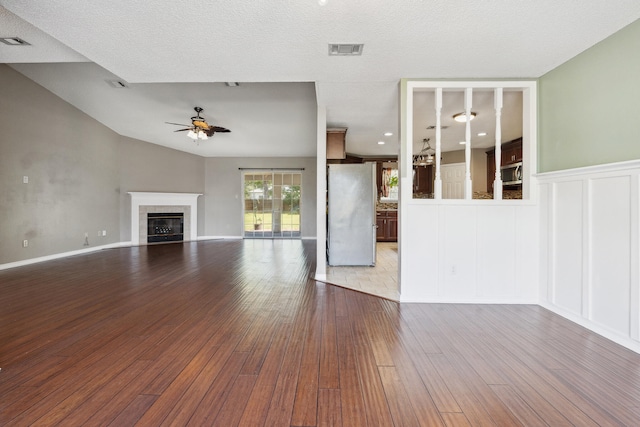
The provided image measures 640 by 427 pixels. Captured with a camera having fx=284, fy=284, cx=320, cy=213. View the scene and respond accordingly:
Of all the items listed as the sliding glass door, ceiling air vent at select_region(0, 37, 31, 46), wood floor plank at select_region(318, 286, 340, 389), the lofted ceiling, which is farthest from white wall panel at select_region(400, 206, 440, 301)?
the sliding glass door

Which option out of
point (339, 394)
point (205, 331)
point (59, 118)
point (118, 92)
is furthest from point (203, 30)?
point (59, 118)

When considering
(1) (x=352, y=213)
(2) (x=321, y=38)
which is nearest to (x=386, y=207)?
(1) (x=352, y=213)

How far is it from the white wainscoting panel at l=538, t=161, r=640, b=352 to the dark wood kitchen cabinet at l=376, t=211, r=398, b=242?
17.6 ft

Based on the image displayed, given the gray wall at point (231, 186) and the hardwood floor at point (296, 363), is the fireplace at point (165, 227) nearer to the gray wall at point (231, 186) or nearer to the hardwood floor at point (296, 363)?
the gray wall at point (231, 186)

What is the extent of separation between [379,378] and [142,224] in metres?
8.20

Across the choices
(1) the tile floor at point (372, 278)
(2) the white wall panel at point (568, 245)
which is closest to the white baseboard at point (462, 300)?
(1) the tile floor at point (372, 278)

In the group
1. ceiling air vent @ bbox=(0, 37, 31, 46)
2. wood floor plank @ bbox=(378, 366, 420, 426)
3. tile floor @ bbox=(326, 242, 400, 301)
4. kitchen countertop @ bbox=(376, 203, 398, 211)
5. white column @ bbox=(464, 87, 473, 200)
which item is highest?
ceiling air vent @ bbox=(0, 37, 31, 46)

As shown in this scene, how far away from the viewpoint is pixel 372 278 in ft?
14.4

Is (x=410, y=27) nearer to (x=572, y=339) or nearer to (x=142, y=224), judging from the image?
(x=572, y=339)

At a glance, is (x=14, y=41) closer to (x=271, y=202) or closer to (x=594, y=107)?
(x=594, y=107)

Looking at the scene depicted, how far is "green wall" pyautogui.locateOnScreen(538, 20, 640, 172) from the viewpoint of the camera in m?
2.23

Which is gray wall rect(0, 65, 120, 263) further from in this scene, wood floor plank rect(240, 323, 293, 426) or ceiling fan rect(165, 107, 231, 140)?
wood floor plank rect(240, 323, 293, 426)

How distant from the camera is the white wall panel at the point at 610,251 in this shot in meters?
2.22

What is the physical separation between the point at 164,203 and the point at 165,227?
731mm
